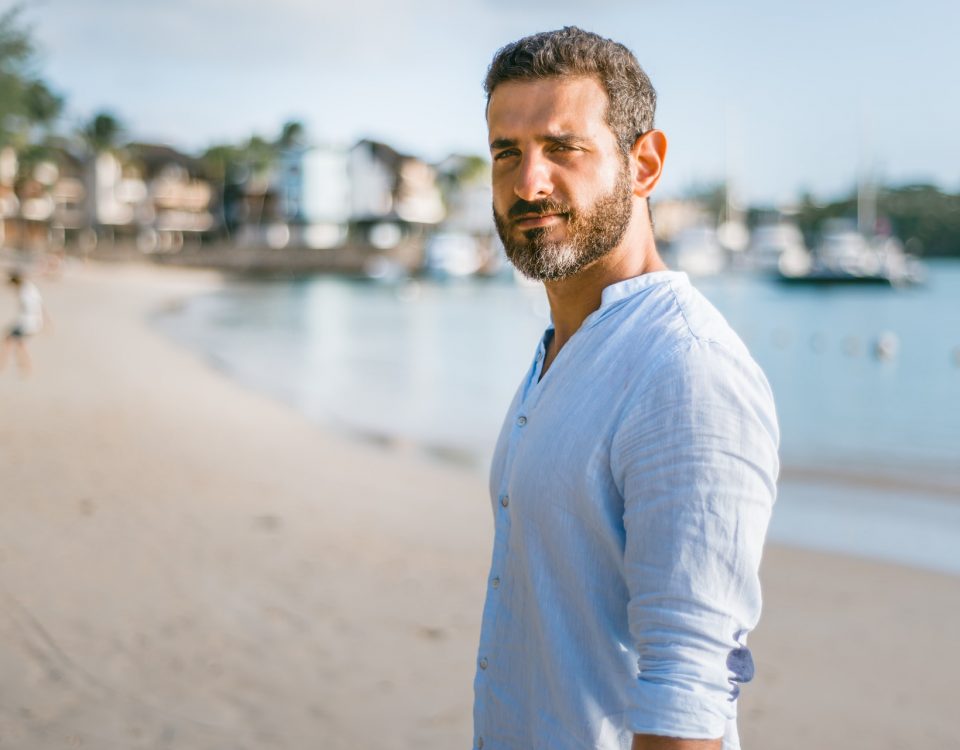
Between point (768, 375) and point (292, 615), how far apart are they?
26.4 m

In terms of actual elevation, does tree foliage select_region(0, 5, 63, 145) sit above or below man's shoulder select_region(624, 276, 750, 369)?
above

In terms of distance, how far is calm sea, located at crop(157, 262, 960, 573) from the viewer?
1273 cm

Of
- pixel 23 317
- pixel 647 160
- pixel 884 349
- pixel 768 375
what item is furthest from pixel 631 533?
pixel 884 349

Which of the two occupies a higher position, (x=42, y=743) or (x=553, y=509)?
(x=553, y=509)

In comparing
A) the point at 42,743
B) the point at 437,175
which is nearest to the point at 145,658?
the point at 42,743

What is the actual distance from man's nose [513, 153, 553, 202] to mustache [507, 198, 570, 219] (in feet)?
0.05

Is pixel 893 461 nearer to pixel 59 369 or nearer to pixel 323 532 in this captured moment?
pixel 323 532

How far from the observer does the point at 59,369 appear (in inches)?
692

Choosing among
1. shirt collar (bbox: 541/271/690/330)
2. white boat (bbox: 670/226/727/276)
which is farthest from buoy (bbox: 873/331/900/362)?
white boat (bbox: 670/226/727/276)

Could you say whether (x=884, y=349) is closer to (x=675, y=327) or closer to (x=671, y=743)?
(x=675, y=327)

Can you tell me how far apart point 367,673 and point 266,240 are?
100 metres

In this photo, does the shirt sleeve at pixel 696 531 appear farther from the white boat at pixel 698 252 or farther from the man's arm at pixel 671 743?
the white boat at pixel 698 252

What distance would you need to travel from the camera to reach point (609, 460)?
1416 mm

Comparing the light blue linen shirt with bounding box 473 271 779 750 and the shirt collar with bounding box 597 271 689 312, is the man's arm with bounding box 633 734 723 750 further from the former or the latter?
the shirt collar with bounding box 597 271 689 312
